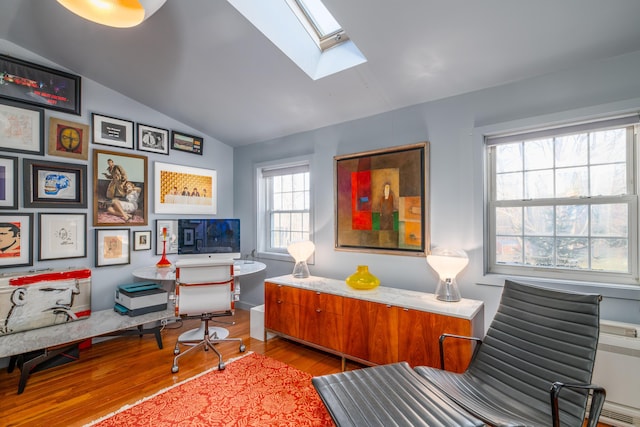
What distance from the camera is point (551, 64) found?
2.02m

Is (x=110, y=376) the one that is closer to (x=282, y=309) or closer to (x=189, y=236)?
(x=189, y=236)

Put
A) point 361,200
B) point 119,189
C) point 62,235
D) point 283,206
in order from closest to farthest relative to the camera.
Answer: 1. point 62,235
2. point 361,200
3. point 119,189
4. point 283,206

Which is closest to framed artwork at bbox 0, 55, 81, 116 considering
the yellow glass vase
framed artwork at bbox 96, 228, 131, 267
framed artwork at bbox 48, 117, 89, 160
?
framed artwork at bbox 48, 117, 89, 160

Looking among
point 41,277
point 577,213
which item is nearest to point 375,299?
point 577,213

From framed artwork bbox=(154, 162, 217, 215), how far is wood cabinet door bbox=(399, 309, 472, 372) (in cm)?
298

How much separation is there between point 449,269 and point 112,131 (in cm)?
368

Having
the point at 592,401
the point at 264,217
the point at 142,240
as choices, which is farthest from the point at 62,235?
the point at 592,401

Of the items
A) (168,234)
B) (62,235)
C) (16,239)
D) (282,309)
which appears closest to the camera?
(16,239)

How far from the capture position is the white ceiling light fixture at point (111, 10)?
1.42 metres

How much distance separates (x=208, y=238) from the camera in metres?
3.25

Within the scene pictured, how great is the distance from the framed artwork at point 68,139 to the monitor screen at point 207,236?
3.87 ft

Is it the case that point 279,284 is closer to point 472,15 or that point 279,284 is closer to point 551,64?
point 472,15

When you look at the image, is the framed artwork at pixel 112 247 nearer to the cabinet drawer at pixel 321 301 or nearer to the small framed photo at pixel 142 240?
the small framed photo at pixel 142 240

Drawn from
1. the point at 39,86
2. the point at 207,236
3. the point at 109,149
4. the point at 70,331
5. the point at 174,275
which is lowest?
the point at 70,331
